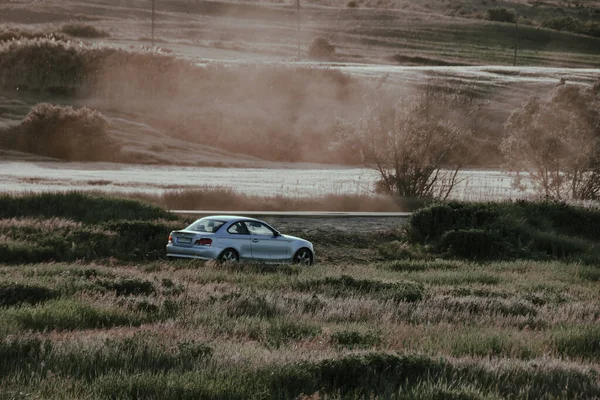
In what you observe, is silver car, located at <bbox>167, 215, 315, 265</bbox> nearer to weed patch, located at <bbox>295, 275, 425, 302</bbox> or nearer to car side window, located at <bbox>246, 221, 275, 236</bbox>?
car side window, located at <bbox>246, 221, 275, 236</bbox>

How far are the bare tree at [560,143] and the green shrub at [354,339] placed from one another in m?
35.0

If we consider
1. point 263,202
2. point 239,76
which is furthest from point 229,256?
point 239,76

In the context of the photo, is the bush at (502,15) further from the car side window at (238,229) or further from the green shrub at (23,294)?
the green shrub at (23,294)

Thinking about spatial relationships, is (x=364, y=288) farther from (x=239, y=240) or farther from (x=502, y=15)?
(x=502, y=15)

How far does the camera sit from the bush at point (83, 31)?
107438mm

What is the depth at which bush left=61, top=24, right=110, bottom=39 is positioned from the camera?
4230 inches

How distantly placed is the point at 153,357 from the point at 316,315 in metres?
5.71

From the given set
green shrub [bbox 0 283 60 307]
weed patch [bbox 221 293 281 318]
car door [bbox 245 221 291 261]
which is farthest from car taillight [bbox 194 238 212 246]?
weed patch [bbox 221 293 281 318]

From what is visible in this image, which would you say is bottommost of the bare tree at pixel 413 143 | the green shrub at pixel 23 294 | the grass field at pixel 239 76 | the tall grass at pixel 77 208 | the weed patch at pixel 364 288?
the weed patch at pixel 364 288

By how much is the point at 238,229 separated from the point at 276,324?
1038cm

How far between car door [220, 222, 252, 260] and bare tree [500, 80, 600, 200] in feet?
82.9

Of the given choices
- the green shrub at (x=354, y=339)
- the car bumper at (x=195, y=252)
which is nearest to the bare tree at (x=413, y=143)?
the car bumper at (x=195, y=252)

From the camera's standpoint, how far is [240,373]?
11.4m

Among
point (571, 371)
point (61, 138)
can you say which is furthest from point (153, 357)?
point (61, 138)
